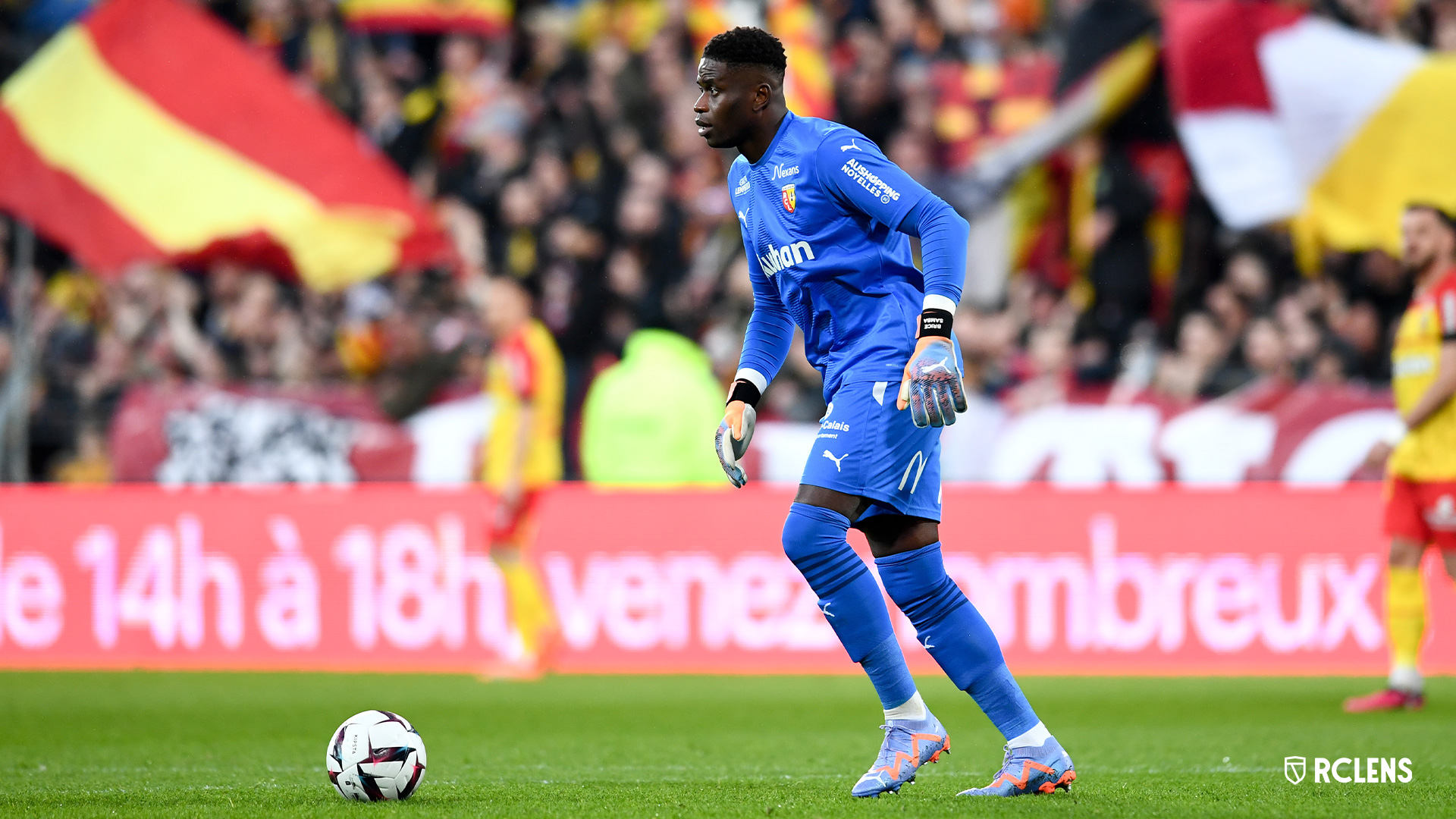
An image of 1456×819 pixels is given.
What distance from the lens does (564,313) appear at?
1322 centimetres

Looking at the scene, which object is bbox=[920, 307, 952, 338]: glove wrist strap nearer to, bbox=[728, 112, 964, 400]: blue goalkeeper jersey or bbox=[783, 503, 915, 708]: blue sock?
bbox=[728, 112, 964, 400]: blue goalkeeper jersey

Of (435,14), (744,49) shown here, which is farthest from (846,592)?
(435,14)

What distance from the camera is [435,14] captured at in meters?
16.0

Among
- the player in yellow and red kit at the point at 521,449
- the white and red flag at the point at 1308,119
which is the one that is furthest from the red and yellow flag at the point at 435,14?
the white and red flag at the point at 1308,119

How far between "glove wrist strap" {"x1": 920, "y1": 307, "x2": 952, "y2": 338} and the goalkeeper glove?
2.44 feet

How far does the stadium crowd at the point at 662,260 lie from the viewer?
39.8 ft

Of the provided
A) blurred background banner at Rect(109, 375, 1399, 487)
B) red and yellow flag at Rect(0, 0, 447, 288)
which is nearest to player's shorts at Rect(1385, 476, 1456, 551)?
blurred background banner at Rect(109, 375, 1399, 487)

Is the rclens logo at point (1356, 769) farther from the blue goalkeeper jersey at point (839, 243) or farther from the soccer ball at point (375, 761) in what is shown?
the soccer ball at point (375, 761)

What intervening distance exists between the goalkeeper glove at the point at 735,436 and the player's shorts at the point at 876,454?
0.97 feet

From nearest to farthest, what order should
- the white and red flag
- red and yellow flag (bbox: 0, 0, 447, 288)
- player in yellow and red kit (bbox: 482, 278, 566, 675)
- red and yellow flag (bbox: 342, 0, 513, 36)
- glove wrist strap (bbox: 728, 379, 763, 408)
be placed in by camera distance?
glove wrist strap (bbox: 728, 379, 763, 408)
player in yellow and red kit (bbox: 482, 278, 566, 675)
the white and red flag
red and yellow flag (bbox: 0, 0, 447, 288)
red and yellow flag (bbox: 342, 0, 513, 36)

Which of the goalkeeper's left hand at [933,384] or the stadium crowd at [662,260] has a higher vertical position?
the stadium crowd at [662,260]

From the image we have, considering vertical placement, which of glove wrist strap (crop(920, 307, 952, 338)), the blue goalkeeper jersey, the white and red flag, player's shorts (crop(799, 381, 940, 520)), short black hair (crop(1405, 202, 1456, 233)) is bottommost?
player's shorts (crop(799, 381, 940, 520))

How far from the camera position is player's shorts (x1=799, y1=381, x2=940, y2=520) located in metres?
4.98

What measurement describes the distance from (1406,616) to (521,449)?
17.5 feet
